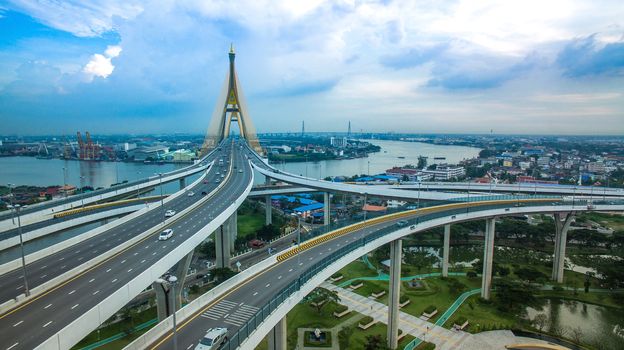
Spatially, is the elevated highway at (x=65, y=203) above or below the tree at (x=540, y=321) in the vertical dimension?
above

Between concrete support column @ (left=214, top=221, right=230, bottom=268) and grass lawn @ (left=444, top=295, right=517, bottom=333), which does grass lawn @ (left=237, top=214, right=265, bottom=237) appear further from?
grass lawn @ (left=444, top=295, right=517, bottom=333)

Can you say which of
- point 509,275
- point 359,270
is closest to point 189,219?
point 359,270

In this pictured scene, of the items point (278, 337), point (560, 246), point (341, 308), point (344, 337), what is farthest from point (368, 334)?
point (560, 246)

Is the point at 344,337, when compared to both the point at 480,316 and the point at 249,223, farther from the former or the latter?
the point at 249,223

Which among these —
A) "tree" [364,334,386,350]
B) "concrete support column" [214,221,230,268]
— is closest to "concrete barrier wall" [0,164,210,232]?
"concrete support column" [214,221,230,268]

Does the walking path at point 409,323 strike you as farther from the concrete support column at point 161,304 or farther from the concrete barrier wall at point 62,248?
the concrete barrier wall at point 62,248

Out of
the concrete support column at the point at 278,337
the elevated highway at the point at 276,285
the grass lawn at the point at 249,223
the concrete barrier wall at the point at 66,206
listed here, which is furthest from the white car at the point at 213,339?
the grass lawn at the point at 249,223
